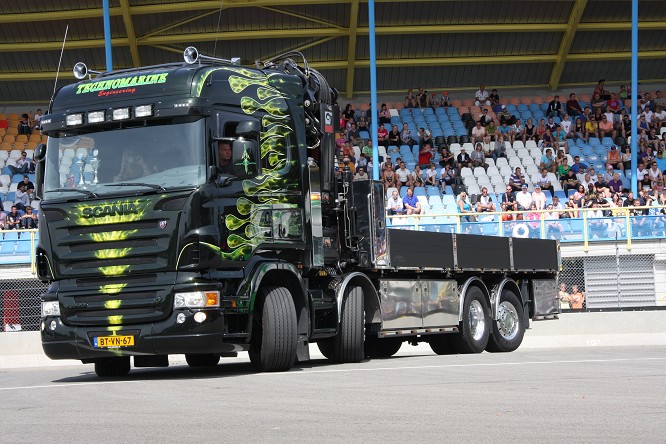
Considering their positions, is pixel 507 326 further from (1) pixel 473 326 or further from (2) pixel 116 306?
(2) pixel 116 306

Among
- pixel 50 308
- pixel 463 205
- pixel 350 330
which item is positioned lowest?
pixel 350 330

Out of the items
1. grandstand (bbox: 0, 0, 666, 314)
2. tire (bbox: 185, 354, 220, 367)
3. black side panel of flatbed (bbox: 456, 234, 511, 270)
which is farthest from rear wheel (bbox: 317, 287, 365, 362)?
grandstand (bbox: 0, 0, 666, 314)

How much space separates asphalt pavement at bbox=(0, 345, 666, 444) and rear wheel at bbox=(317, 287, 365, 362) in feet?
3.07

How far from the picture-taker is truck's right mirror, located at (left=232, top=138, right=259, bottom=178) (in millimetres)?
13172

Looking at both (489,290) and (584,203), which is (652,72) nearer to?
(584,203)

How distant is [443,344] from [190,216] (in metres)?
7.31

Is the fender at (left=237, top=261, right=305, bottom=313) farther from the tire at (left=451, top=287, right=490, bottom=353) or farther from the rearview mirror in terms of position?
the tire at (left=451, top=287, right=490, bottom=353)

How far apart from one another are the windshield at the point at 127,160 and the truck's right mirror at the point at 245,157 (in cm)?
42

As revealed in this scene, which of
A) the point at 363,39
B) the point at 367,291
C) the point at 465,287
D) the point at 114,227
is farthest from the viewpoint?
the point at 363,39

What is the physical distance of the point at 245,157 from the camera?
43.6 feet

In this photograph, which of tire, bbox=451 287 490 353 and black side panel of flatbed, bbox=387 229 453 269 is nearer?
black side panel of flatbed, bbox=387 229 453 269

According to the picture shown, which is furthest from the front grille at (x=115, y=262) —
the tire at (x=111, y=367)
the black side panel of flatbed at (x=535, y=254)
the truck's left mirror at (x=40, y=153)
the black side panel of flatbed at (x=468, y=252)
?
the black side panel of flatbed at (x=535, y=254)

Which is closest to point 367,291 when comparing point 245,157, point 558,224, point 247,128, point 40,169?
point 245,157

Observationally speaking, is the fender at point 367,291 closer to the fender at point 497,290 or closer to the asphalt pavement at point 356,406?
the asphalt pavement at point 356,406
